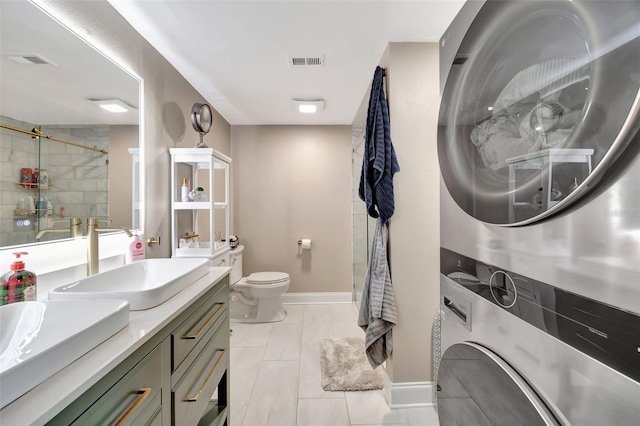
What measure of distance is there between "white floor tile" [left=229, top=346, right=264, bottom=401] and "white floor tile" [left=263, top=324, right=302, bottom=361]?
90 millimetres

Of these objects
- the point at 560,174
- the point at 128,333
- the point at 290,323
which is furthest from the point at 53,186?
the point at 290,323

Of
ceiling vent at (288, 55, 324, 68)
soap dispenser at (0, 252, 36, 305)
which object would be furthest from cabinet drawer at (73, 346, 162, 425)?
ceiling vent at (288, 55, 324, 68)

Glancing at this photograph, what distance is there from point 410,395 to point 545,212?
1697 mm

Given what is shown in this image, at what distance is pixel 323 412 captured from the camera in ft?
5.46

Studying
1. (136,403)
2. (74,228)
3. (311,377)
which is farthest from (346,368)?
(74,228)

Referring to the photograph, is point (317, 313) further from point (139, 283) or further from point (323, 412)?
point (139, 283)

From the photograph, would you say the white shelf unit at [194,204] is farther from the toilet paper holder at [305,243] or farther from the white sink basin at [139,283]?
the toilet paper holder at [305,243]

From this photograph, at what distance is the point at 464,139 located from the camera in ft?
2.32

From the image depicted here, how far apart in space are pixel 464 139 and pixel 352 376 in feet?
6.21

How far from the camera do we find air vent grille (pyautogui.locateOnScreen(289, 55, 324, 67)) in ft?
6.30

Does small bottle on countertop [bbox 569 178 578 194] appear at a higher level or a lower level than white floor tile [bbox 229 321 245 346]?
higher

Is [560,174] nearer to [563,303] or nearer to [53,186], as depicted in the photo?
[563,303]

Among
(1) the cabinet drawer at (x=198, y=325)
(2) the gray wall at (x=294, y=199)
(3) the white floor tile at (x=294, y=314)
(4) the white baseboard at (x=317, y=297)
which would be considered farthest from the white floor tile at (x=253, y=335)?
(1) the cabinet drawer at (x=198, y=325)

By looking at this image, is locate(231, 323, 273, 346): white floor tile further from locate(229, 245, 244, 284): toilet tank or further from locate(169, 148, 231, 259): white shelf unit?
locate(169, 148, 231, 259): white shelf unit
